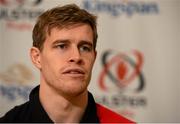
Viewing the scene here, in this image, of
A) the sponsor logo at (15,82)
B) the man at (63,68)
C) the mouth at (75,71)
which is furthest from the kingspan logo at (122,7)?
the mouth at (75,71)

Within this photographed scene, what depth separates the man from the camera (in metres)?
0.91

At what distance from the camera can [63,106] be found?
940 millimetres

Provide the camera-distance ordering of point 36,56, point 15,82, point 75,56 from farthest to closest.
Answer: point 15,82 → point 36,56 → point 75,56

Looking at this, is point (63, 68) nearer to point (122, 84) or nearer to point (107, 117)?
point (107, 117)

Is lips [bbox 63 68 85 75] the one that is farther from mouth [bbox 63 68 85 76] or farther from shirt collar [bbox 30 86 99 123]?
shirt collar [bbox 30 86 99 123]

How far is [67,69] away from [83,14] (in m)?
0.16

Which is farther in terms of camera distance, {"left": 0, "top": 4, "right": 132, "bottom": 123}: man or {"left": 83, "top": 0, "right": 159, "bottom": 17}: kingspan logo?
{"left": 83, "top": 0, "right": 159, "bottom": 17}: kingspan logo

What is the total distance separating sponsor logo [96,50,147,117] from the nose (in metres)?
0.82

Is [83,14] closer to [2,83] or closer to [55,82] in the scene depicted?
[55,82]

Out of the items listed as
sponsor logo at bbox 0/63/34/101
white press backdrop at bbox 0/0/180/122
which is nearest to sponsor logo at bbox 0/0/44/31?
white press backdrop at bbox 0/0/180/122

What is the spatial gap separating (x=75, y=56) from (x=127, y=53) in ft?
2.91

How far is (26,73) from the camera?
5.49ft

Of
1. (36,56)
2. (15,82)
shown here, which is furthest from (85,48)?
(15,82)

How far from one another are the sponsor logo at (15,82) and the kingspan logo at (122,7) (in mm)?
430
